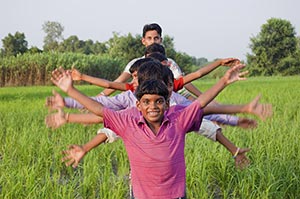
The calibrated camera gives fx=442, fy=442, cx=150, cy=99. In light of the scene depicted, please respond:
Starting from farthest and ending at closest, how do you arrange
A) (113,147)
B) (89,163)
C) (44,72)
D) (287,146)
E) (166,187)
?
(44,72), (113,147), (287,146), (89,163), (166,187)

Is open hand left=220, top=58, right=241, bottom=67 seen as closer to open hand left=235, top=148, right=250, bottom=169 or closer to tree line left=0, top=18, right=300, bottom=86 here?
open hand left=235, top=148, right=250, bottom=169

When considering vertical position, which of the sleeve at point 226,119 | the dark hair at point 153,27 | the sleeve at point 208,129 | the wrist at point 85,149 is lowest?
the wrist at point 85,149

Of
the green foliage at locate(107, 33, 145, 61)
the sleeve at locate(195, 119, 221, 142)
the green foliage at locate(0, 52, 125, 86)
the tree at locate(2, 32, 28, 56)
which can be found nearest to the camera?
the sleeve at locate(195, 119, 221, 142)

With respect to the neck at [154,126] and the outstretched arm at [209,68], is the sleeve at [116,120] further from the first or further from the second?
the outstretched arm at [209,68]

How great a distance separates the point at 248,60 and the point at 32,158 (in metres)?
30.9

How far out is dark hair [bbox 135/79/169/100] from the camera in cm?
158

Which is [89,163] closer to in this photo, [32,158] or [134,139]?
[32,158]

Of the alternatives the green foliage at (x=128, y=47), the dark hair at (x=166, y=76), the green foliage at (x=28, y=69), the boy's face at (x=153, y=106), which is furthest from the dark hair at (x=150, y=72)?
the green foliage at (x=128, y=47)

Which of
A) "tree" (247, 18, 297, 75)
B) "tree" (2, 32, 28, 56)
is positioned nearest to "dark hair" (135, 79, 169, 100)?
"tree" (247, 18, 297, 75)

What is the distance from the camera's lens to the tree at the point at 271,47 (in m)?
31.9

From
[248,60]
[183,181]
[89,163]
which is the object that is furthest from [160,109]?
[248,60]

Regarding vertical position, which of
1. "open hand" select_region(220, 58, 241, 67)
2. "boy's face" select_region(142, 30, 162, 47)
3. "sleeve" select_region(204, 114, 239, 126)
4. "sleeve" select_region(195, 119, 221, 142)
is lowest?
"sleeve" select_region(195, 119, 221, 142)

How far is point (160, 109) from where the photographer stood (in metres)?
1.60

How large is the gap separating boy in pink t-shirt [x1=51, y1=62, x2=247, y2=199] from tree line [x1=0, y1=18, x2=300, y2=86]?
16.9 metres
